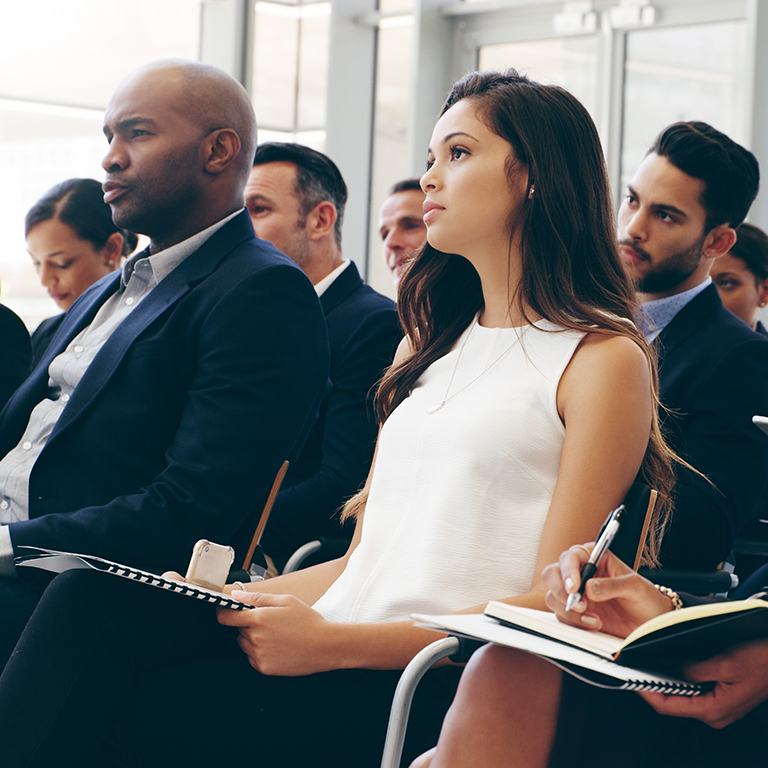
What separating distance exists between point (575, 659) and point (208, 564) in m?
0.61

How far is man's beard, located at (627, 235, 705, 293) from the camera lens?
248 cm

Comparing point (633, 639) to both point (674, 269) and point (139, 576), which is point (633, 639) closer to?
point (139, 576)

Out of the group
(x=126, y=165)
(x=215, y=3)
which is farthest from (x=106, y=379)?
(x=215, y=3)

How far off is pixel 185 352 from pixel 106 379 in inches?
6.0

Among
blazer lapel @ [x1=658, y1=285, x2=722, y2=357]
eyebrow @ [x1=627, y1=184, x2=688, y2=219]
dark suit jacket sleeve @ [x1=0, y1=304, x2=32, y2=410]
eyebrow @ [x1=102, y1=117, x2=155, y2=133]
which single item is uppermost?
eyebrow @ [x1=102, y1=117, x2=155, y2=133]

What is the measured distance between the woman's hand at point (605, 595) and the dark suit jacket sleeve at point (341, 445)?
119cm

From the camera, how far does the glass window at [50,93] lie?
5418mm

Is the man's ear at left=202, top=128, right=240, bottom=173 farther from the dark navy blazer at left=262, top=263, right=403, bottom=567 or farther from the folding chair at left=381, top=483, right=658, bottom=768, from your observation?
the folding chair at left=381, top=483, right=658, bottom=768

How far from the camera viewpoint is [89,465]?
6.09 ft

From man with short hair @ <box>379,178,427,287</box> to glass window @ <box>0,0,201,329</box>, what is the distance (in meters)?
2.25

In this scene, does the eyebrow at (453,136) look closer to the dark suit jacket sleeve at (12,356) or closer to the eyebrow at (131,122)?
the eyebrow at (131,122)

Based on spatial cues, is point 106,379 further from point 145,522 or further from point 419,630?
point 419,630

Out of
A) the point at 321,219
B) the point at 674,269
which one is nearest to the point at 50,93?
the point at 321,219

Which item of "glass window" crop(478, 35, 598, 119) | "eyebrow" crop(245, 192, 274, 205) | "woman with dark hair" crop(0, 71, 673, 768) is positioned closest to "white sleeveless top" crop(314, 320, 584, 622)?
"woman with dark hair" crop(0, 71, 673, 768)
